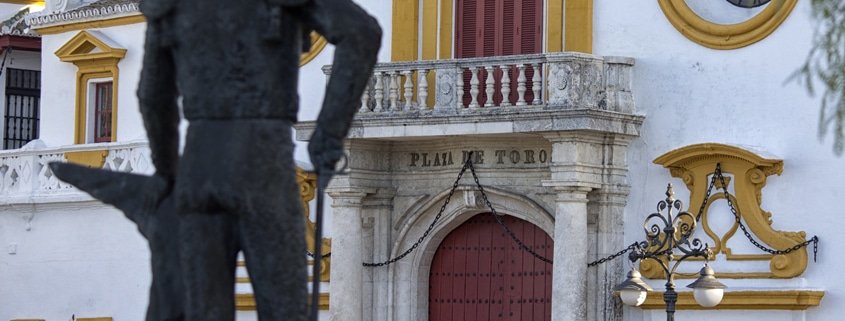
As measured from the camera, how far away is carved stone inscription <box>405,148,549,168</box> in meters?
26.1

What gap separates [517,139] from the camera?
2605 centimetres

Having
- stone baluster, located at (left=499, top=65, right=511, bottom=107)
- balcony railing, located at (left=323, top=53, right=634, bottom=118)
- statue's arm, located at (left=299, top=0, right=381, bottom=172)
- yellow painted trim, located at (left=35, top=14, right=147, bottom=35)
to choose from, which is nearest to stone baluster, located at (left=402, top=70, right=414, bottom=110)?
balcony railing, located at (left=323, top=53, right=634, bottom=118)

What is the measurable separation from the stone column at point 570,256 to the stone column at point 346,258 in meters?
2.75

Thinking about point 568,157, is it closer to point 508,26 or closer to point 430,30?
point 508,26

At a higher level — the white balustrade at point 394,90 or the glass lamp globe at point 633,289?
the white balustrade at point 394,90

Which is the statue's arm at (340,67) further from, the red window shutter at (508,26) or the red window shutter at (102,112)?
the red window shutter at (102,112)

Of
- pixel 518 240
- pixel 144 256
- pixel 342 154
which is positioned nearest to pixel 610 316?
pixel 518 240

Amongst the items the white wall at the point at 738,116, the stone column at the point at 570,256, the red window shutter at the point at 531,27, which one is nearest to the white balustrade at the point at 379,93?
the red window shutter at the point at 531,27

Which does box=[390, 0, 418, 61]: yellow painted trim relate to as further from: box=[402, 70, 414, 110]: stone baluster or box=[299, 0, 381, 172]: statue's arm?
box=[299, 0, 381, 172]: statue's arm

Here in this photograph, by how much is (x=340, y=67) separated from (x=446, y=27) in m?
16.7

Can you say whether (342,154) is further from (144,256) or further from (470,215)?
(144,256)

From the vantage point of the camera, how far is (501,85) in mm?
25562

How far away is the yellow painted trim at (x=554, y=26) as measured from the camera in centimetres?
2594

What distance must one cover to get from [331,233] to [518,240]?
2.33 m
